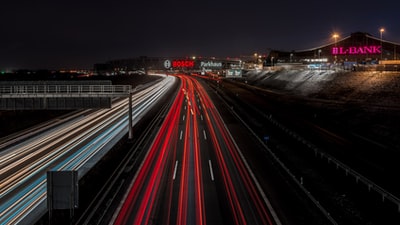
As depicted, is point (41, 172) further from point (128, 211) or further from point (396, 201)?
point (396, 201)

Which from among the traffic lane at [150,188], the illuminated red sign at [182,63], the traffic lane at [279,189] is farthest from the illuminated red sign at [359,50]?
the traffic lane at [150,188]

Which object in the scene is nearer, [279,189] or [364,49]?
[279,189]

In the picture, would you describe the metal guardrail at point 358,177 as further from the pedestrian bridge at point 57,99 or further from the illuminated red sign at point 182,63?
the illuminated red sign at point 182,63

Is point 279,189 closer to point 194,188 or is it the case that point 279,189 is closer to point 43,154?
point 194,188

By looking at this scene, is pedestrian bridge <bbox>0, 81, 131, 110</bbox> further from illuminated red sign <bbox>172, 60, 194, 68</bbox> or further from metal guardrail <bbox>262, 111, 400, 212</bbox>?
illuminated red sign <bbox>172, 60, 194, 68</bbox>

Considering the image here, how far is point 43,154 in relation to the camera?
28.9 m

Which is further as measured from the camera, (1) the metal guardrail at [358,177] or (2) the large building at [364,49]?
(2) the large building at [364,49]

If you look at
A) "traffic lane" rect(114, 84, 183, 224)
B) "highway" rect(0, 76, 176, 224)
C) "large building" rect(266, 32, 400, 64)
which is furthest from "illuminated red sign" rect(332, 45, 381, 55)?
"traffic lane" rect(114, 84, 183, 224)

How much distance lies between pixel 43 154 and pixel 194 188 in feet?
52.4

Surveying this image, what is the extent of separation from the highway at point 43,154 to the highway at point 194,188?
16.8ft

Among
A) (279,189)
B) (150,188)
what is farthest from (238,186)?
(150,188)

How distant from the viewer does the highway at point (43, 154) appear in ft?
60.5

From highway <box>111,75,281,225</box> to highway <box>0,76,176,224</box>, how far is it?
5.13m

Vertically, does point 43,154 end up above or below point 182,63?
below
